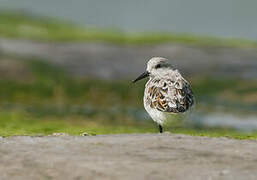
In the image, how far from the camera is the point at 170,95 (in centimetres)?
1720

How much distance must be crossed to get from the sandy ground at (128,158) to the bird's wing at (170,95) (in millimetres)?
883

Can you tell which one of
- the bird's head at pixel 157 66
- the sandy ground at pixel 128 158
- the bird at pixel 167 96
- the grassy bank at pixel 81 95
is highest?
the bird's head at pixel 157 66

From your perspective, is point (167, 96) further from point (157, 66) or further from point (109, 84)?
point (109, 84)

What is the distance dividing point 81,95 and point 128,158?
35.8 metres

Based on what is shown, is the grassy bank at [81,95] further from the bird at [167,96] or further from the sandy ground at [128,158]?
the sandy ground at [128,158]

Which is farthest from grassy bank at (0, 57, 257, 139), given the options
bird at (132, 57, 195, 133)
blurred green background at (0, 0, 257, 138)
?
bird at (132, 57, 195, 133)

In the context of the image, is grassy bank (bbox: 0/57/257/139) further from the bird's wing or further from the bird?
the bird's wing

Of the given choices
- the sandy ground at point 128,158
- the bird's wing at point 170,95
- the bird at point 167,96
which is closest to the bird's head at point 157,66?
the bird at point 167,96

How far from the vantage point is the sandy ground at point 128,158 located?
41.7ft

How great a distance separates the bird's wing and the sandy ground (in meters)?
0.88

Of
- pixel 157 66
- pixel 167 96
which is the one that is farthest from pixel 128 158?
pixel 157 66

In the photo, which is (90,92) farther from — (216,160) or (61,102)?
(216,160)

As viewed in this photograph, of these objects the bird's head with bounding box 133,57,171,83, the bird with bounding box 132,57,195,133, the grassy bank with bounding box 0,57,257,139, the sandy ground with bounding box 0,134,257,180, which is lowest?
the grassy bank with bounding box 0,57,257,139

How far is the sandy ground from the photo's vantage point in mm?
12716
